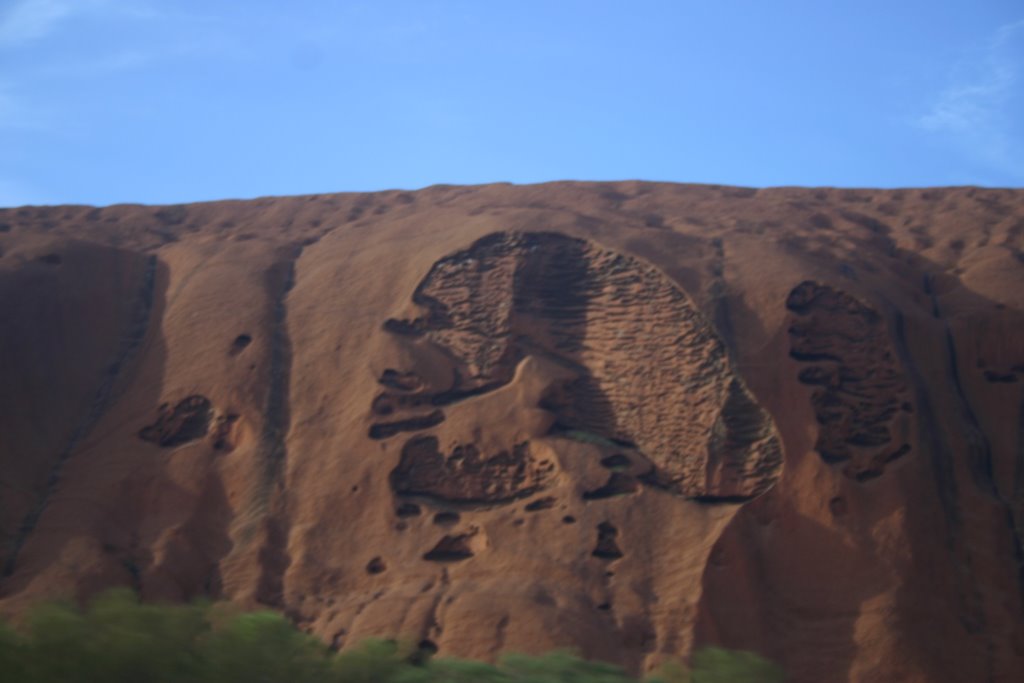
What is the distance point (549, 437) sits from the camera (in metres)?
18.0

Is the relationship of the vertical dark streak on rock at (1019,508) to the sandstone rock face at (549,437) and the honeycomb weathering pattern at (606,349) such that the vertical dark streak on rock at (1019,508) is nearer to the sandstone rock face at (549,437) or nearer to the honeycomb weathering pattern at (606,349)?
the sandstone rock face at (549,437)

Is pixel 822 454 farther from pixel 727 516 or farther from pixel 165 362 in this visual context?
pixel 165 362

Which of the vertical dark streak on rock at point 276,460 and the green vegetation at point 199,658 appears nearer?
the green vegetation at point 199,658

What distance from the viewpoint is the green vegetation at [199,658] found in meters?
6.70

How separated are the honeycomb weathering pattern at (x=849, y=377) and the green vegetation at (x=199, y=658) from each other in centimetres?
933

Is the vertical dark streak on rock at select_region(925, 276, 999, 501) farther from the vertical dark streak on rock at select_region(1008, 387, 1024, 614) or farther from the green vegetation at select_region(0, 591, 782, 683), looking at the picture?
the green vegetation at select_region(0, 591, 782, 683)

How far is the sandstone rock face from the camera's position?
15766 mm

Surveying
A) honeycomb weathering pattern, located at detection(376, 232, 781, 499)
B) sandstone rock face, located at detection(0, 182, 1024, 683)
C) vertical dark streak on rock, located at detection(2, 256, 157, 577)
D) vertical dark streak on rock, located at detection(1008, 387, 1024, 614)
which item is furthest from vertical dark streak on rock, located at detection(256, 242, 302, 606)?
vertical dark streak on rock, located at detection(1008, 387, 1024, 614)

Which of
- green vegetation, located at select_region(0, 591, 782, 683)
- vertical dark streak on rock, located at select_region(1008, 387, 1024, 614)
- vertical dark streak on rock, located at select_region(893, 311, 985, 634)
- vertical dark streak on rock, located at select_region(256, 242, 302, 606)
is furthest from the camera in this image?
vertical dark streak on rock, located at select_region(256, 242, 302, 606)

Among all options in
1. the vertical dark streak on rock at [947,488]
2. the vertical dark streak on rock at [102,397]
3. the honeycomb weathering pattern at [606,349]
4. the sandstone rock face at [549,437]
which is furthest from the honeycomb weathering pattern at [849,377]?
the vertical dark streak on rock at [102,397]

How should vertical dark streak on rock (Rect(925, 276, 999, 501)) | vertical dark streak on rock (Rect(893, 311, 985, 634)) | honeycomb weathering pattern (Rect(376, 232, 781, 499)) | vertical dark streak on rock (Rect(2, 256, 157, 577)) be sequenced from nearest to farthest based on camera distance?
vertical dark streak on rock (Rect(893, 311, 985, 634)) → vertical dark streak on rock (Rect(2, 256, 157, 577)) → vertical dark streak on rock (Rect(925, 276, 999, 501)) → honeycomb weathering pattern (Rect(376, 232, 781, 499))

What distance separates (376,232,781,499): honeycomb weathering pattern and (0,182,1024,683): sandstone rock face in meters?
0.05

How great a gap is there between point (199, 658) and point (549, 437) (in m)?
11.1

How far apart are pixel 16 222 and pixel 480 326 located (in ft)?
44.9
